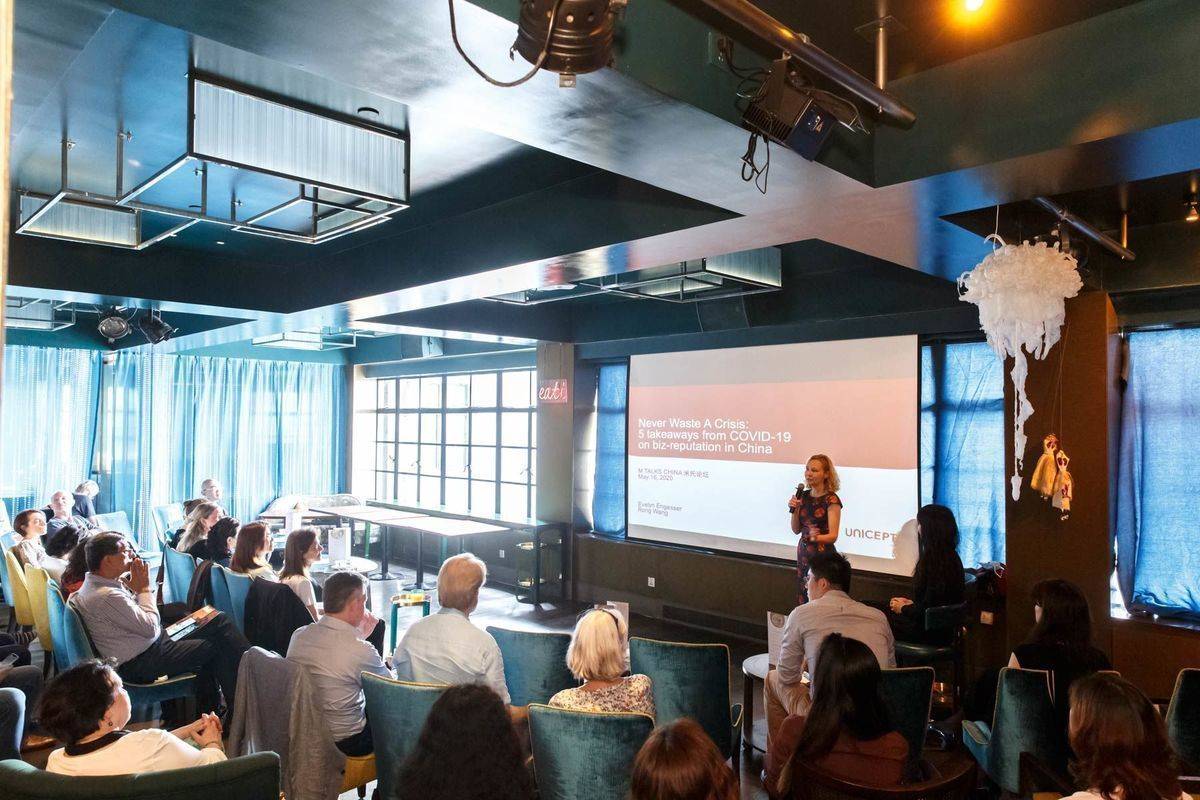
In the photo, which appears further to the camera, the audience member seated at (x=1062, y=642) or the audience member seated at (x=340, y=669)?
the audience member seated at (x=1062, y=642)

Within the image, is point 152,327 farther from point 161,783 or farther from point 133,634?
point 161,783

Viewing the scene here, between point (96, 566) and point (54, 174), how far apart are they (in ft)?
6.37

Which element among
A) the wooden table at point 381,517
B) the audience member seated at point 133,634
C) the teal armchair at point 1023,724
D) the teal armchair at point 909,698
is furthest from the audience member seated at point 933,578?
the wooden table at point 381,517

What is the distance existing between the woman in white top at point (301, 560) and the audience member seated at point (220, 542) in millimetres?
1096

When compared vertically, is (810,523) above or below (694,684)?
above

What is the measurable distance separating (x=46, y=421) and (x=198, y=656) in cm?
628

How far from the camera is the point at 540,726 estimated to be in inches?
96.7

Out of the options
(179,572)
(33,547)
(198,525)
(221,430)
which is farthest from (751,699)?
(221,430)

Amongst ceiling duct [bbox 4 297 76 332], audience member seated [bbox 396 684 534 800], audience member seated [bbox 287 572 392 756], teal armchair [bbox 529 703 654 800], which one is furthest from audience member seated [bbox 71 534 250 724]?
ceiling duct [bbox 4 297 76 332]

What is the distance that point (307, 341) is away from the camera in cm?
945

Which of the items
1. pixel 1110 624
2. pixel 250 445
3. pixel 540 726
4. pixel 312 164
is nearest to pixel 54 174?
pixel 312 164

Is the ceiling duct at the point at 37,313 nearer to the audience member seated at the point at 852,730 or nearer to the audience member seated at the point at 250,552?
the audience member seated at the point at 250,552

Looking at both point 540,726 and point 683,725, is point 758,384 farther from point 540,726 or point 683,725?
point 683,725

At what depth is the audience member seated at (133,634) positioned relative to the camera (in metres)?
3.76
